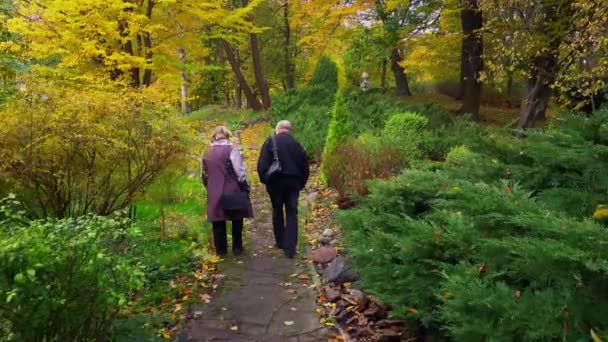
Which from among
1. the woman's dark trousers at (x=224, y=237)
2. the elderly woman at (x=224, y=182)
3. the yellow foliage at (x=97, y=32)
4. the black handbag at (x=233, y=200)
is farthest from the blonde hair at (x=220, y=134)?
the yellow foliage at (x=97, y=32)

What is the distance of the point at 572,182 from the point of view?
4160mm

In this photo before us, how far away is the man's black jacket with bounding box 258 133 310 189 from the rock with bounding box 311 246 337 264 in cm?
97

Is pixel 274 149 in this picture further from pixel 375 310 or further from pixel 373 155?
pixel 375 310

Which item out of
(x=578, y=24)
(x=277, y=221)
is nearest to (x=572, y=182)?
(x=277, y=221)

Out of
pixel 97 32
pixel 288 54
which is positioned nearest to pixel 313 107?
pixel 97 32

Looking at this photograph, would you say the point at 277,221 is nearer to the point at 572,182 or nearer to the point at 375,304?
the point at 375,304

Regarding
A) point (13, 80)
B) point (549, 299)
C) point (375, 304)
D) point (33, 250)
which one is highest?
point (13, 80)

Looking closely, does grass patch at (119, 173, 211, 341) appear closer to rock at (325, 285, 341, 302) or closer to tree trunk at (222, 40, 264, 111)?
rock at (325, 285, 341, 302)

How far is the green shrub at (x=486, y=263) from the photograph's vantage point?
2.55 meters

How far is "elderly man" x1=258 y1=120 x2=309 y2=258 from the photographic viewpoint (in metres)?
7.08

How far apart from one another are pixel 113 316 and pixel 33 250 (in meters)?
0.98

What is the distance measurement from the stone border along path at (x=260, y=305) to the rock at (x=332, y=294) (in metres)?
0.15

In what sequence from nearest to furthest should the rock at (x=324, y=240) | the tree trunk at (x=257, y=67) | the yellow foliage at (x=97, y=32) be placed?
the rock at (x=324, y=240)
the yellow foliage at (x=97, y=32)
the tree trunk at (x=257, y=67)

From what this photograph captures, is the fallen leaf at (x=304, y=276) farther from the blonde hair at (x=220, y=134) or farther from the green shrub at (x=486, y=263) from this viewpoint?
the blonde hair at (x=220, y=134)
